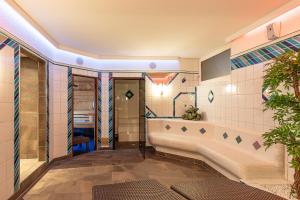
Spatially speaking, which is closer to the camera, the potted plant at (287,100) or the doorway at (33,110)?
the potted plant at (287,100)

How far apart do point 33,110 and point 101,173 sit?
6.09 feet

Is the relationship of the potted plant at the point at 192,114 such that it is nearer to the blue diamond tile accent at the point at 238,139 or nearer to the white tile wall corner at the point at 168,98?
the white tile wall corner at the point at 168,98

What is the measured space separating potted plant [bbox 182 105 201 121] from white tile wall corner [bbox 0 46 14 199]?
3860 mm

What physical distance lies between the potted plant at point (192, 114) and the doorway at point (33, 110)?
3.28 metres

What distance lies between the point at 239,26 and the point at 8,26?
3.35 metres

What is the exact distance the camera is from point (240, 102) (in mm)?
3916

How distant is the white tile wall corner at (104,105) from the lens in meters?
5.71

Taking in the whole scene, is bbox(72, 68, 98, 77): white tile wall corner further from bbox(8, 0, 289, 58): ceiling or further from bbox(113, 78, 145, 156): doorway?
bbox(113, 78, 145, 156): doorway

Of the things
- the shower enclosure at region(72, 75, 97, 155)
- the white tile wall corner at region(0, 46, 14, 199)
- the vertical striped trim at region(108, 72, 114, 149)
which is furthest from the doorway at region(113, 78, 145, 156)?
the white tile wall corner at region(0, 46, 14, 199)

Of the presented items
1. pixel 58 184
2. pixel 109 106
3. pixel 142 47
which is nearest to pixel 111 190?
pixel 58 184

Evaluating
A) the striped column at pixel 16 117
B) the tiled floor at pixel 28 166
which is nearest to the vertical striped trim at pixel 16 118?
the striped column at pixel 16 117

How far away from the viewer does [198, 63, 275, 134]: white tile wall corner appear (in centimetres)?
338

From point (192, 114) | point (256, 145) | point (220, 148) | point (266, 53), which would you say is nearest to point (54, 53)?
point (192, 114)

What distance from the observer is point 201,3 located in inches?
106
